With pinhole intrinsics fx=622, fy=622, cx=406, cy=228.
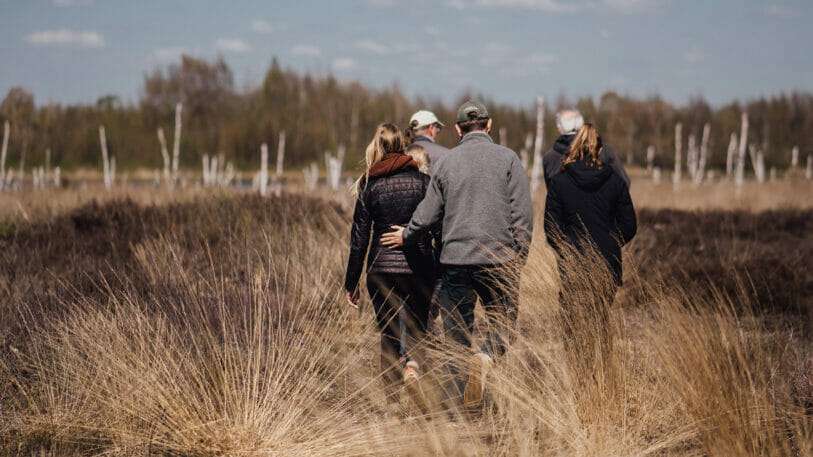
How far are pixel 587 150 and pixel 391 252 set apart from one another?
1540mm

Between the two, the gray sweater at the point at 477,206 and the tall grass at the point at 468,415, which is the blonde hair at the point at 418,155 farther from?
the tall grass at the point at 468,415

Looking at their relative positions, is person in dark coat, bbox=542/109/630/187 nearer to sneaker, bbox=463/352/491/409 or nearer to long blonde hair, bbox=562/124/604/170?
long blonde hair, bbox=562/124/604/170

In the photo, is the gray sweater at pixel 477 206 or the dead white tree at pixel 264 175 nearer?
the gray sweater at pixel 477 206

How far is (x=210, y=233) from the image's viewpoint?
8.62 metres

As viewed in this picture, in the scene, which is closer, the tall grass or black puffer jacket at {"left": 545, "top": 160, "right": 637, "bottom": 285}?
the tall grass

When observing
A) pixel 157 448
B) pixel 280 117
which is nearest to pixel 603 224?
pixel 157 448

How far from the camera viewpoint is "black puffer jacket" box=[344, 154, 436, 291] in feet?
13.1

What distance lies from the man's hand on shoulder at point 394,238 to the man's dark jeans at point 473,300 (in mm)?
350

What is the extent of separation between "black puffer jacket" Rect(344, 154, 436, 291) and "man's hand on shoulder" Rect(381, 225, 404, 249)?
0.04 metres

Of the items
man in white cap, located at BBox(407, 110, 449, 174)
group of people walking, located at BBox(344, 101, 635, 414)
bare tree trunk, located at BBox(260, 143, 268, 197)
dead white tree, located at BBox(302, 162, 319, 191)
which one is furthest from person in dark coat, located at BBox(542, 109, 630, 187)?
dead white tree, located at BBox(302, 162, 319, 191)

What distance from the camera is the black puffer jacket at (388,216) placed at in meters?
4.01

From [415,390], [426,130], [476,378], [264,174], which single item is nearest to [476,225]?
[476,378]

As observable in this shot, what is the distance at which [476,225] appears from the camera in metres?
3.81

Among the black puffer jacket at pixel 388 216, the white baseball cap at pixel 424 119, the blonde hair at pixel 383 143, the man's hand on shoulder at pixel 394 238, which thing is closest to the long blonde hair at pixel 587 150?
the black puffer jacket at pixel 388 216
